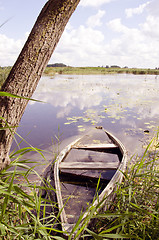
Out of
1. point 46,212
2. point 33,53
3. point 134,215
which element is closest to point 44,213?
point 46,212

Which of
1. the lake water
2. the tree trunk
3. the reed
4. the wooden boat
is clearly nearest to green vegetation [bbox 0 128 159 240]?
the reed

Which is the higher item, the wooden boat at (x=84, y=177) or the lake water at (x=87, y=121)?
the lake water at (x=87, y=121)

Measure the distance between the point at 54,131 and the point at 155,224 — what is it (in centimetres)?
444

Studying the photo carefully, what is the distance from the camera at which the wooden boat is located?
2055 mm

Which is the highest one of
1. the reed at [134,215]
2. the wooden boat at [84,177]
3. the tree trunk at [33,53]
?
the tree trunk at [33,53]

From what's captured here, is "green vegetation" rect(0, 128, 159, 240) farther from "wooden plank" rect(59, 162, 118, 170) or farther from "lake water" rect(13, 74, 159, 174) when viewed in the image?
"lake water" rect(13, 74, 159, 174)

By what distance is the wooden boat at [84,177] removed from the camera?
2055 mm

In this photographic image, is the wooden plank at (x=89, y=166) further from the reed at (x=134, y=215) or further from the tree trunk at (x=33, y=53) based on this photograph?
the tree trunk at (x=33, y=53)

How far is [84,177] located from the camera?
3.12 meters

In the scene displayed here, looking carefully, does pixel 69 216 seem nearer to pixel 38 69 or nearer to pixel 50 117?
pixel 38 69

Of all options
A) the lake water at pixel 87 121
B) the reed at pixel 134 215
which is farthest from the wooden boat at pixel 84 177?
the lake water at pixel 87 121

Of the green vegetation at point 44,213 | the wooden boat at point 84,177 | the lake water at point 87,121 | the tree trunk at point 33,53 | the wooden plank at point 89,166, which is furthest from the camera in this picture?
the lake water at point 87,121

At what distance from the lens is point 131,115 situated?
7129 millimetres

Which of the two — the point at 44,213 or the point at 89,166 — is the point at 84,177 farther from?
the point at 44,213
